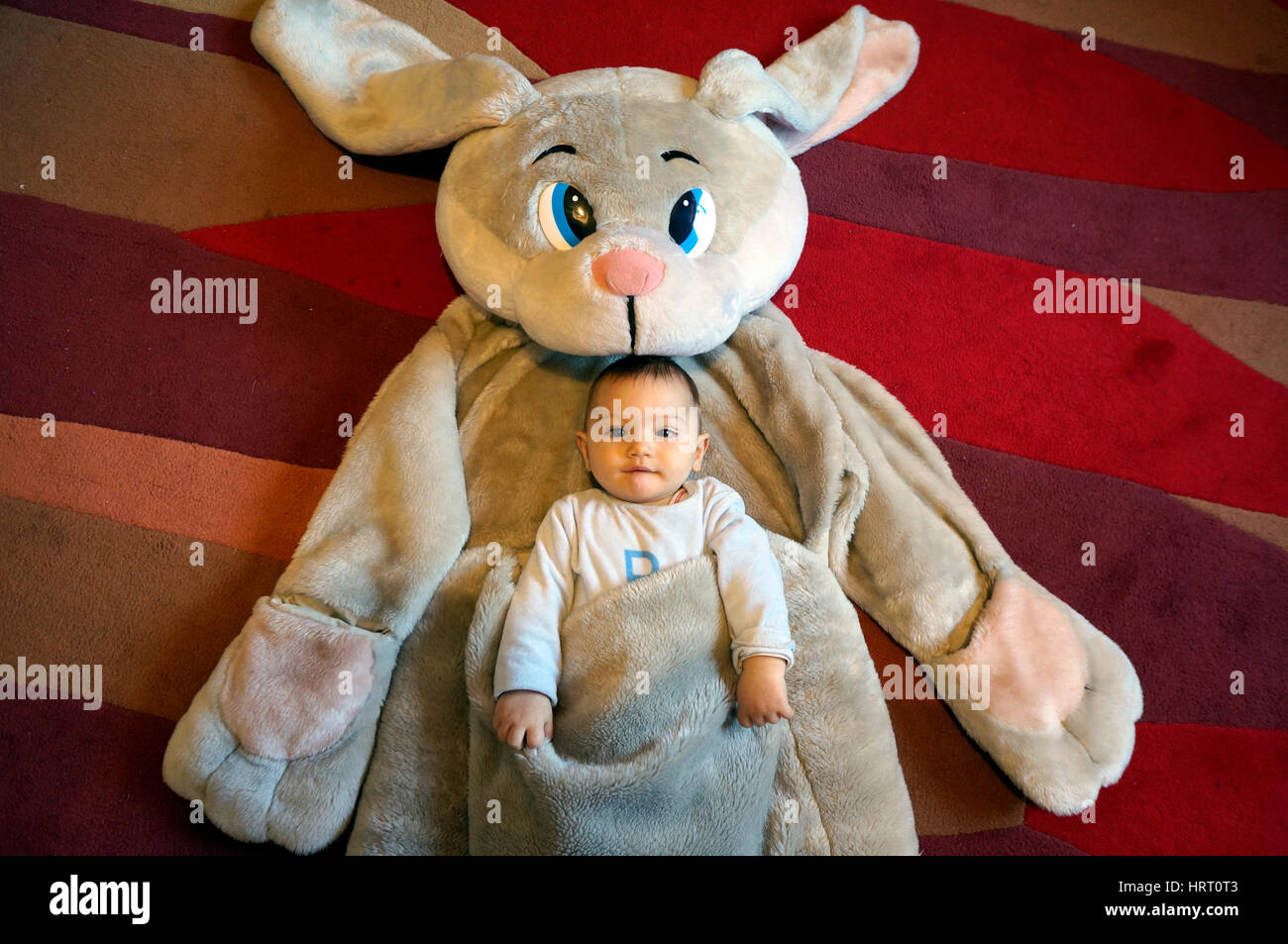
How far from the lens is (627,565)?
1.07 metres

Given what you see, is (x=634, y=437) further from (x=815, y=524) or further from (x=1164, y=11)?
(x=1164, y=11)

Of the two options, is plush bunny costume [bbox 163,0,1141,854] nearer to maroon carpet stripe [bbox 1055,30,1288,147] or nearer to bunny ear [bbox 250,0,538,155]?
bunny ear [bbox 250,0,538,155]

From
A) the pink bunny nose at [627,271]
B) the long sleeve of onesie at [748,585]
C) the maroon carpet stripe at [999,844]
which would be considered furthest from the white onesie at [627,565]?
the maroon carpet stripe at [999,844]

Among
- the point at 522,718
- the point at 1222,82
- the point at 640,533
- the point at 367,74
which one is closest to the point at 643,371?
the point at 640,533

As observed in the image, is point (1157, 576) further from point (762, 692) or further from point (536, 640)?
point (536, 640)

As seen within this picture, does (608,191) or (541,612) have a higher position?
(608,191)

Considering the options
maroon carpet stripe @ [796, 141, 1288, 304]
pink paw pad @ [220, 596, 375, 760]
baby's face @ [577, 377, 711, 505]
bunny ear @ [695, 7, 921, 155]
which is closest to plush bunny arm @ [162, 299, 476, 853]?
pink paw pad @ [220, 596, 375, 760]

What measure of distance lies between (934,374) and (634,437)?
23.1 inches

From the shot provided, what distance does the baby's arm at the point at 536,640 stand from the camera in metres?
0.96

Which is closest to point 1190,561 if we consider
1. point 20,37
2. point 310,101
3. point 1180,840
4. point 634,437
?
point 1180,840

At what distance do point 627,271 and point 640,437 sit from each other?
20 cm

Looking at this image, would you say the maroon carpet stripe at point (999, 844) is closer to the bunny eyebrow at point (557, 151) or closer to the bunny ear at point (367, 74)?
the bunny eyebrow at point (557, 151)

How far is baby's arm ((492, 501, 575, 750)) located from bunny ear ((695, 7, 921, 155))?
60cm
